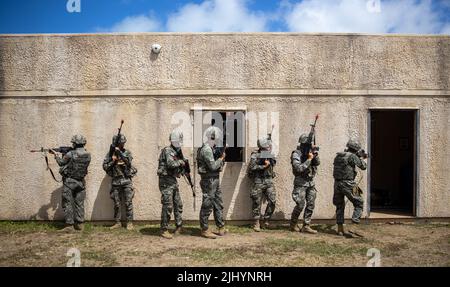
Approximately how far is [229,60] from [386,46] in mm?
3480

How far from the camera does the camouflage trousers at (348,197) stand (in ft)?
23.1

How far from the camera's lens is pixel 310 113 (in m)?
7.93

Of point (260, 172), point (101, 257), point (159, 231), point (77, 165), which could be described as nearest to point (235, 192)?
point (260, 172)

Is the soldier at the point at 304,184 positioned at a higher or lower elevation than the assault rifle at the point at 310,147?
lower

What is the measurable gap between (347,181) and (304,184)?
2.70 ft

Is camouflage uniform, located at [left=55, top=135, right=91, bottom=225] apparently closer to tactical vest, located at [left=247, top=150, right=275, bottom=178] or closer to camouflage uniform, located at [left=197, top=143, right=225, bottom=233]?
camouflage uniform, located at [left=197, top=143, right=225, bottom=233]

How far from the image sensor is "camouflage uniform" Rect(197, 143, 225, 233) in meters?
6.78

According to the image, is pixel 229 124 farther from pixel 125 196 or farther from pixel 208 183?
pixel 125 196

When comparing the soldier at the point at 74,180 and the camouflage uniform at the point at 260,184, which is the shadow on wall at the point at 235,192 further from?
the soldier at the point at 74,180

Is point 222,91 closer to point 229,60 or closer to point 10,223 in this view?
point 229,60

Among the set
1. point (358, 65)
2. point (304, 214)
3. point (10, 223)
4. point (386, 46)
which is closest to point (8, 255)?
point (10, 223)

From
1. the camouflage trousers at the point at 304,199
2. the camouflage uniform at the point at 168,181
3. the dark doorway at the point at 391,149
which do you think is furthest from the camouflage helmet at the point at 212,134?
the dark doorway at the point at 391,149

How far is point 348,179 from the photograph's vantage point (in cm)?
709

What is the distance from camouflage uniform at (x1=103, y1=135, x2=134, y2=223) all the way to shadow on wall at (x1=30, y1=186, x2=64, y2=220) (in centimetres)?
135
